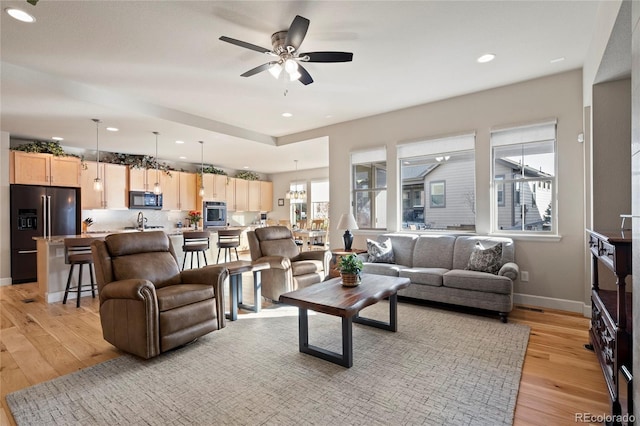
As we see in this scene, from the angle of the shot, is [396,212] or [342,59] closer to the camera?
[342,59]

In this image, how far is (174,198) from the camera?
7.98 metres

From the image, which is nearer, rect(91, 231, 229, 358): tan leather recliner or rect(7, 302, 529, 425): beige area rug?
rect(7, 302, 529, 425): beige area rug

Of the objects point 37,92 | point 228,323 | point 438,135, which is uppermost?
point 37,92

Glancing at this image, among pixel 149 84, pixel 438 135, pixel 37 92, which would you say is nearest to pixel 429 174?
pixel 438 135

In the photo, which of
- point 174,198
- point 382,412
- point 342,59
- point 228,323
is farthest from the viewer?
point 174,198

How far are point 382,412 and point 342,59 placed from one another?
2679 mm

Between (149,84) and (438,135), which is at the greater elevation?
(149,84)

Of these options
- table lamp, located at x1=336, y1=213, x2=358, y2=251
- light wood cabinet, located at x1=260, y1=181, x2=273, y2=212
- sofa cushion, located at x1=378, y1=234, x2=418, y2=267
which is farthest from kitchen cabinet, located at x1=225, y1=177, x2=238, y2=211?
sofa cushion, located at x1=378, y1=234, x2=418, y2=267

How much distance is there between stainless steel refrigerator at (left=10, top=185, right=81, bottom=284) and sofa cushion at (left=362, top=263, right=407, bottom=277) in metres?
5.49

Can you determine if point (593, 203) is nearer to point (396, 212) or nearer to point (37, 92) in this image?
point (396, 212)

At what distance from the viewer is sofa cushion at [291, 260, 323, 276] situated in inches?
162

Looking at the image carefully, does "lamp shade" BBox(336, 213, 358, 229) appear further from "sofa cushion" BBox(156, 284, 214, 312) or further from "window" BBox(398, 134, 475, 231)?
"sofa cushion" BBox(156, 284, 214, 312)

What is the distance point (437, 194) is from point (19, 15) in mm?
4892

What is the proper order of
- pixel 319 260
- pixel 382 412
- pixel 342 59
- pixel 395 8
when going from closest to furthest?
1. pixel 382 412
2. pixel 395 8
3. pixel 342 59
4. pixel 319 260
